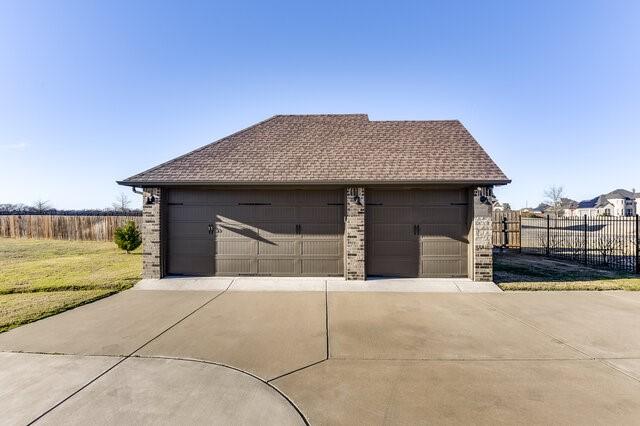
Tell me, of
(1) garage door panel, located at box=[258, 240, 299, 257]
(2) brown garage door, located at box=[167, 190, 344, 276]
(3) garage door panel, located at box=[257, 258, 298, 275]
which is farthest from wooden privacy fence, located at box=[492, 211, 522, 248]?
(3) garage door panel, located at box=[257, 258, 298, 275]

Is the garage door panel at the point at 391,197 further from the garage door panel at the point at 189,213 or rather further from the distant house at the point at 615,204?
the distant house at the point at 615,204

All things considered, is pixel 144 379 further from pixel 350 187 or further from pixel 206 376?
pixel 350 187

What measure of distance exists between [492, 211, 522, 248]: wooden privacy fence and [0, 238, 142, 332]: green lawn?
1656 centimetres

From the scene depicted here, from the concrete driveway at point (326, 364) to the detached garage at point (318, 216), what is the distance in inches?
84.2

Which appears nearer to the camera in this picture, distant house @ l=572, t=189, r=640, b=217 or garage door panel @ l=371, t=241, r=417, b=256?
garage door panel @ l=371, t=241, r=417, b=256

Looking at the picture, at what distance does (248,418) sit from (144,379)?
1594mm

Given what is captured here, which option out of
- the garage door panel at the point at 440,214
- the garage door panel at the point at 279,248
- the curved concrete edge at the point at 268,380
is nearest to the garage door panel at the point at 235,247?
the garage door panel at the point at 279,248

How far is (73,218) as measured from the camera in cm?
2048

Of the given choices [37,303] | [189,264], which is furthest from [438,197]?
[37,303]

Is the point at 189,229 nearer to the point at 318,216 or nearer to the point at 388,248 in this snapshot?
the point at 318,216

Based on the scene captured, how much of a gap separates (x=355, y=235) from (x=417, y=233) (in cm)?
187

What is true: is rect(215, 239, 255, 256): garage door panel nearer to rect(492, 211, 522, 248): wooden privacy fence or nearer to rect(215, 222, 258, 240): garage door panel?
rect(215, 222, 258, 240): garage door panel

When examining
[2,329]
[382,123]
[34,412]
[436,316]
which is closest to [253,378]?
[34,412]

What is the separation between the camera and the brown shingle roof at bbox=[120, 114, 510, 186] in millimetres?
8289
